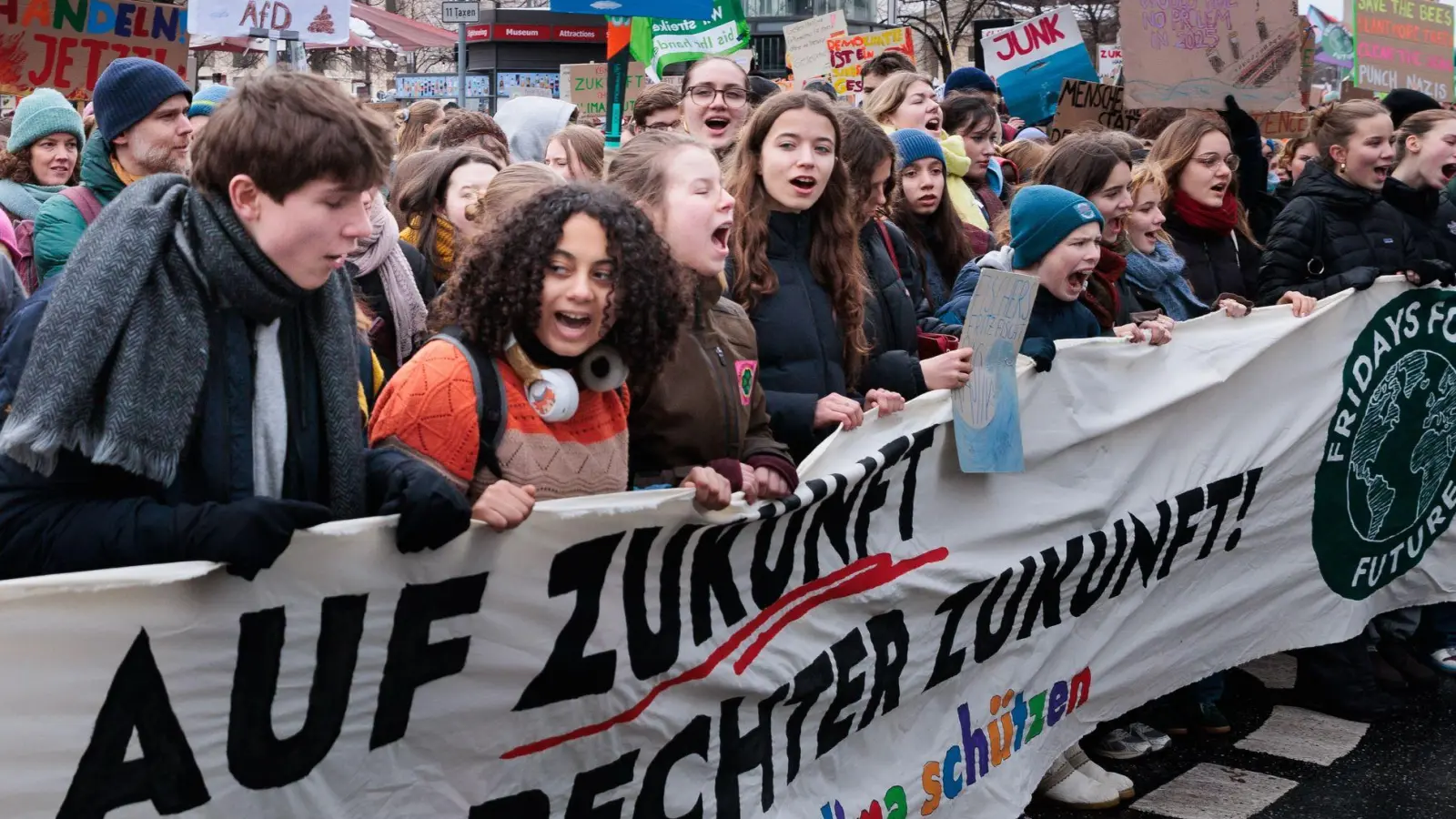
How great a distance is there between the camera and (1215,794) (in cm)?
491

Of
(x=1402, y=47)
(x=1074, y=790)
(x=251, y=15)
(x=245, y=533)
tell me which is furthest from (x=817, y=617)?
(x=1402, y=47)

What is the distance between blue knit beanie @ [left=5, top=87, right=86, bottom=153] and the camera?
6.07 meters

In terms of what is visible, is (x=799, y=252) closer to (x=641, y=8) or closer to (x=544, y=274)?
(x=544, y=274)

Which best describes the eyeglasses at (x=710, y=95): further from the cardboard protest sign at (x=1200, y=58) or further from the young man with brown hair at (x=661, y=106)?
the cardboard protest sign at (x=1200, y=58)

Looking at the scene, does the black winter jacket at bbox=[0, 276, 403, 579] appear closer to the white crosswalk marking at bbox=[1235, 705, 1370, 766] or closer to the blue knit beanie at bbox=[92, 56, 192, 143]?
the blue knit beanie at bbox=[92, 56, 192, 143]

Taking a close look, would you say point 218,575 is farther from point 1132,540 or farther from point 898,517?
point 1132,540

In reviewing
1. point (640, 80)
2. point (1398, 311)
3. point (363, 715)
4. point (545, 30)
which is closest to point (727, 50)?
point (640, 80)

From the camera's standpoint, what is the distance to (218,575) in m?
2.41

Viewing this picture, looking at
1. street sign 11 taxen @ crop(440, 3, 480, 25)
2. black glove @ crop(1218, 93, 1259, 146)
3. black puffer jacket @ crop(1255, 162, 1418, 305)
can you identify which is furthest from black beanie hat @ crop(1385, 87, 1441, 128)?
street sign 11 taxen @ crop(440, 3, 480, 25)

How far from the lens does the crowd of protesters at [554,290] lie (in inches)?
92.5

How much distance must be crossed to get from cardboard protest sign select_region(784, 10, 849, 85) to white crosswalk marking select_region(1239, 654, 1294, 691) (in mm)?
6907

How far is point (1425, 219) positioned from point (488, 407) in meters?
4.77

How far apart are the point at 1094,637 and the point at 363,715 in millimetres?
2664

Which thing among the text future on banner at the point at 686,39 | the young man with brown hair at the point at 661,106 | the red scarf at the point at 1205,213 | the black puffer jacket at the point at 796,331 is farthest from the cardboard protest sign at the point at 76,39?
the black puffer jacket at the point at 796,331
